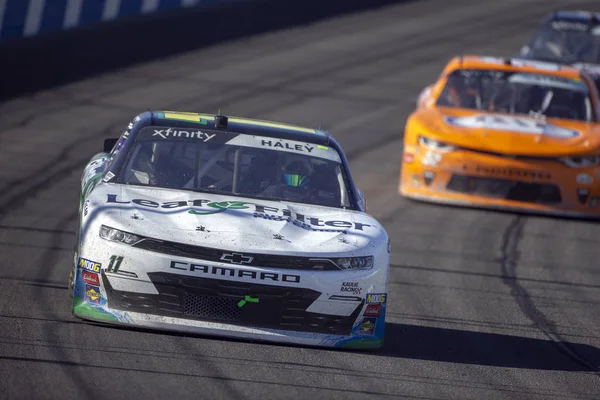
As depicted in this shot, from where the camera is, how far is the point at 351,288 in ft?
24.7

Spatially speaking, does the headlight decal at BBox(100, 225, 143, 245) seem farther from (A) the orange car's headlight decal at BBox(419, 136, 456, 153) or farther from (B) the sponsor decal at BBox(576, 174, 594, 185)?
(B) the sponsor decal at BBox(576, 174, 594, 185)

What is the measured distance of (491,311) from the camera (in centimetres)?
942

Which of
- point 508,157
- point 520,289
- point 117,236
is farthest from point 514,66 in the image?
point 117,236

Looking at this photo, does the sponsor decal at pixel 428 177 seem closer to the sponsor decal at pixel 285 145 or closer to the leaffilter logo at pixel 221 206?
the sponsor decal at pixel 285 145

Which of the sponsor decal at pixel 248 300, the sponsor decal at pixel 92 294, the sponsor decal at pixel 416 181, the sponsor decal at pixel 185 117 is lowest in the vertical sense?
the sponsor decal at pixel 416 181

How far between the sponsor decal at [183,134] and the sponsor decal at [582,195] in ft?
19.7

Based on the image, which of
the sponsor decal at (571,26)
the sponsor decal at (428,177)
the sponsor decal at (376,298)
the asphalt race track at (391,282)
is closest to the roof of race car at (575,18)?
the sponsor decal at (571,26)

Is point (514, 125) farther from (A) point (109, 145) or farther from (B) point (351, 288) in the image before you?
(B) point (351, 288)

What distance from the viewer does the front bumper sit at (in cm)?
732

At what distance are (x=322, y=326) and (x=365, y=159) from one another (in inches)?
333

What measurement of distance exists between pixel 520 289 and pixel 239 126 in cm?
294

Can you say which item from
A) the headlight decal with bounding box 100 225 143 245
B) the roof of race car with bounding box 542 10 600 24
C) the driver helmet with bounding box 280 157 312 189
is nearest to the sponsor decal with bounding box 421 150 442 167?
the driver helmet with bounding box 280 157 312 189

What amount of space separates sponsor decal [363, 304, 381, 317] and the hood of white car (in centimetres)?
33

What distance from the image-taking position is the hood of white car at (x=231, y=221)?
745 cm
